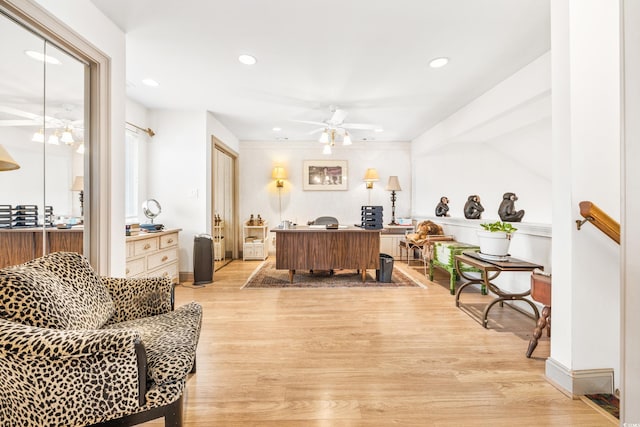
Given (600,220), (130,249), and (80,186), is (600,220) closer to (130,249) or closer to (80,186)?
(80,186)

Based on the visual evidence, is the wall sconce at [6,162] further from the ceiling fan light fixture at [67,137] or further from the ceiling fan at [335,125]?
the ceiling fan at [335,125]

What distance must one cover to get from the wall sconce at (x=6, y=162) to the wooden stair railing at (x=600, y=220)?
10.8ft

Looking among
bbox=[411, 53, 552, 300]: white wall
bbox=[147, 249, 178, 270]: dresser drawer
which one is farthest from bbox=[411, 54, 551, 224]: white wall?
bbox=[147, 249, 178, 270]: dresser drawer

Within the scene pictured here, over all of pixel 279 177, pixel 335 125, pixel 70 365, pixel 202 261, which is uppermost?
pixel 335 125

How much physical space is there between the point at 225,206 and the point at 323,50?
378cm

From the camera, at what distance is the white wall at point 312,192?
6098mm

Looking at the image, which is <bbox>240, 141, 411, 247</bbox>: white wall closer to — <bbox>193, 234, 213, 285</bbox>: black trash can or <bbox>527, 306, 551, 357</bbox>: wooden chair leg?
<bbox>193, 234, 213, 285</bbox>: black trash can

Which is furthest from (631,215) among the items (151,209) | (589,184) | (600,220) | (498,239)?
(151,209)

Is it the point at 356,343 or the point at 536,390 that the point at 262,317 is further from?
the point at 536,390

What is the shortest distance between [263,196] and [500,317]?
4.81 m

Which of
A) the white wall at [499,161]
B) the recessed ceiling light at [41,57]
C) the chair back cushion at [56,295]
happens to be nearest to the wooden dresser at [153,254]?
the chair back cushion at [56,295]

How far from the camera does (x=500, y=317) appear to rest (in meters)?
2.78

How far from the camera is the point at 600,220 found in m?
1.50

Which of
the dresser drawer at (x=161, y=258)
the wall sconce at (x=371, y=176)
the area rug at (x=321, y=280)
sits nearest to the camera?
the dresser drawer at (x=161, y=258)
